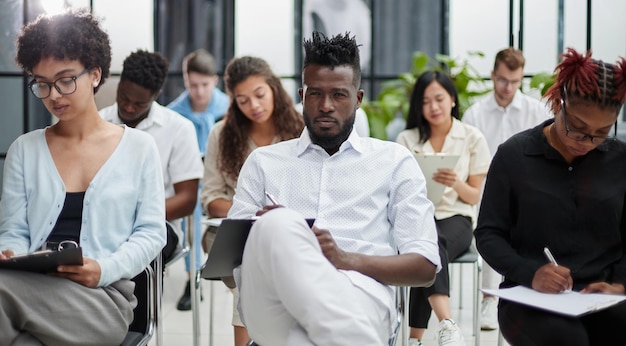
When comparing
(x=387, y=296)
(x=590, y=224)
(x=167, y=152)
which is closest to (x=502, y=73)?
(x=167, y=152)

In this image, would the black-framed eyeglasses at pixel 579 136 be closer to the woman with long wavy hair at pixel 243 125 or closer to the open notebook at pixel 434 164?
the open notebook at pixel 434 164

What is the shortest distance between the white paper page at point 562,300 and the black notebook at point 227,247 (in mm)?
570

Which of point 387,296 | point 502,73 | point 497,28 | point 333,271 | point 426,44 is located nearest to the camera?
point 333,271

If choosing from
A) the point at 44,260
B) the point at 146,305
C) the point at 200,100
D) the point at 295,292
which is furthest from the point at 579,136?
the point at 200,100

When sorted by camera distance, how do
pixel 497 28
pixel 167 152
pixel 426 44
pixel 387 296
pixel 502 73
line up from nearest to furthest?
pixel 387 296 < pixel 167 152 < pixel 502 73 < pixel 497 28 < pixel 426 44

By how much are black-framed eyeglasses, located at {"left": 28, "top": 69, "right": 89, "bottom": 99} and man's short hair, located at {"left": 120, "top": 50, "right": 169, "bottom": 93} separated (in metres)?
1.42

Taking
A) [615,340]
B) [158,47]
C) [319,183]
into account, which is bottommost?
[615,340]

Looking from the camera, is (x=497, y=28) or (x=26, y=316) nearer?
(x=26, y=316)

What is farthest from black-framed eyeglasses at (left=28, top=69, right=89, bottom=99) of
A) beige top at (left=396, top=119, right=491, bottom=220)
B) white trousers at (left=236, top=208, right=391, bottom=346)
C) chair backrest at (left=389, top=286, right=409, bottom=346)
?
beige top at (left=396, top=119, right=491, bottom=220)

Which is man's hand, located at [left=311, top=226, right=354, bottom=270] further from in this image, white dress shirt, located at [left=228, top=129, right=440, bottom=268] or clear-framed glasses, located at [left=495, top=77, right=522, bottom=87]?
clear-framed glasses, located at [left=495, top=77, right=522, bottom=87]

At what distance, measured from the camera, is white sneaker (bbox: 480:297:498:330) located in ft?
13.8

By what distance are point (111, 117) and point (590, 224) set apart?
2.40 meters

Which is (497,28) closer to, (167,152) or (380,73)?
(380,73)

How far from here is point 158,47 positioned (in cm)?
751
